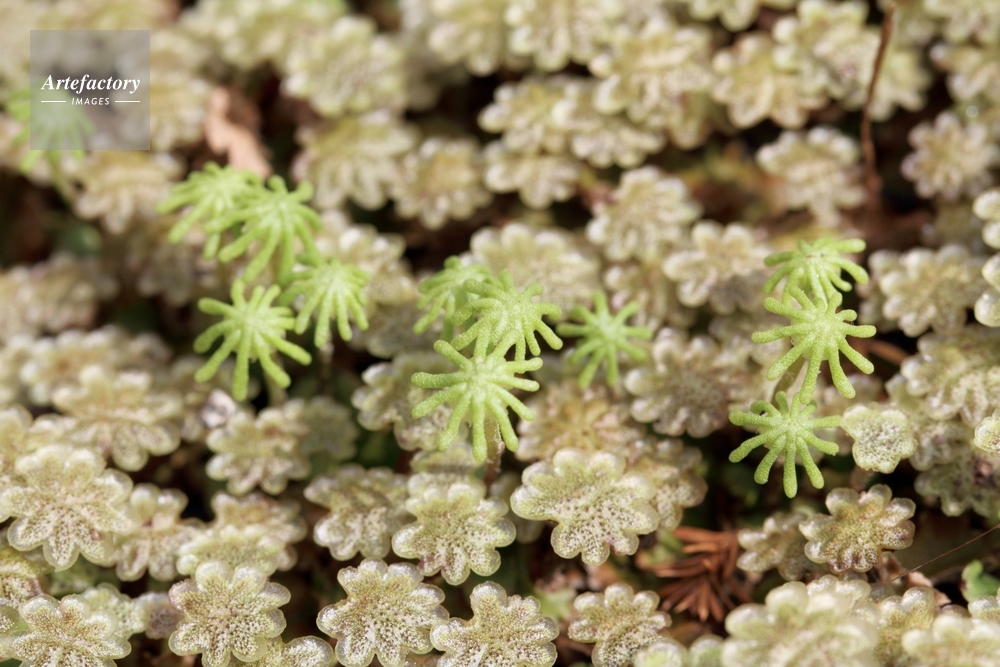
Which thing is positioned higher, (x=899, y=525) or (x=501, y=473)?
(x=899, y=525)

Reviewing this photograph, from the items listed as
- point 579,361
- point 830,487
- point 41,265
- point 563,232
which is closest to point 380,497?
point 579,361

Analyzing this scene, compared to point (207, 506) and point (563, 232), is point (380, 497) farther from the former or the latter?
point (563, 232)

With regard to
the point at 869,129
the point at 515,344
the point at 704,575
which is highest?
the point at 869,129

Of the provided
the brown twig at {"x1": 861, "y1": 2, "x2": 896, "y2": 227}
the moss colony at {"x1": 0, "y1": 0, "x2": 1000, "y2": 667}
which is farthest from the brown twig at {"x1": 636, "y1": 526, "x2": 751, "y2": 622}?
the brown twig at {"x1": 861, "y1": 2, "x2": 896, "y2": 227}

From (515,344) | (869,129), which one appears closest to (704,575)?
(515,344)

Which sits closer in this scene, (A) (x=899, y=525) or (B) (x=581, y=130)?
(A) (x=899, y=525)

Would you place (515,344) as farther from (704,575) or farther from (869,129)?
(869,129)

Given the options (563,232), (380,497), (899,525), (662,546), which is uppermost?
(563,232)

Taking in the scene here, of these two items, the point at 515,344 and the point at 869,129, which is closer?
the point at 515,344
